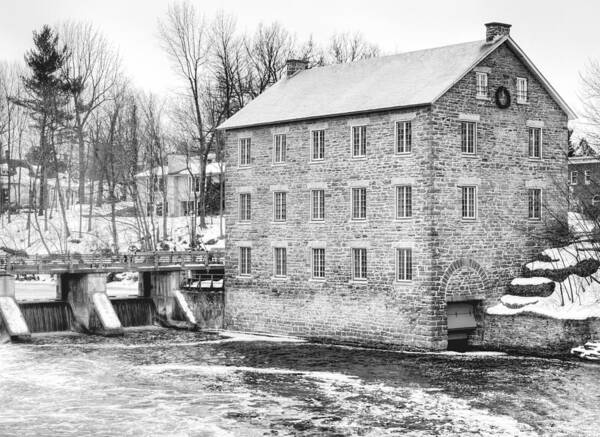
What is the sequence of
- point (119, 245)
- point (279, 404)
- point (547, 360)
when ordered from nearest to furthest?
point (279, 404)
point (547, 360)
point (119, 245)

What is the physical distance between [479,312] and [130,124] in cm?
3915

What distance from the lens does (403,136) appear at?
128 ft

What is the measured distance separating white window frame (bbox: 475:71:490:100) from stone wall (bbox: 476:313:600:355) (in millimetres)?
8448

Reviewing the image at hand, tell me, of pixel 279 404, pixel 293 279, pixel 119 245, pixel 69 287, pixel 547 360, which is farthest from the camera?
pixel 119 245

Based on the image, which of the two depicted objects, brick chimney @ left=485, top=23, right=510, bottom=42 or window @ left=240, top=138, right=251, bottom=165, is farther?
window @ left=240, top=138, right=251, bottom=165

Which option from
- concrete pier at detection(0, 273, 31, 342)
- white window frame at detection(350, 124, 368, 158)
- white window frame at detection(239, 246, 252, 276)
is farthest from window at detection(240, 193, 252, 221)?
concrete pier at detection(0, 273, 31, 342)

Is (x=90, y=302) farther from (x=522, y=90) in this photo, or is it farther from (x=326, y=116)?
(x=522, y=90)

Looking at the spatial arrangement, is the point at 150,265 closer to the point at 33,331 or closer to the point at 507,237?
the point at 33,331

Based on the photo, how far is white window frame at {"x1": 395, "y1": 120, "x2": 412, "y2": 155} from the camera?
38.8 metres

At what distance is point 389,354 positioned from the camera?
A: 3791 centimetres

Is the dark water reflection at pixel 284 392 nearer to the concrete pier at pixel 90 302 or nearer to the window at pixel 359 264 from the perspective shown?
the window at pixel 359 264

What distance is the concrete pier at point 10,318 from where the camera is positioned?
1658 inches

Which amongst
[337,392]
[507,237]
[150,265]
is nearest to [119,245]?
[150,265]

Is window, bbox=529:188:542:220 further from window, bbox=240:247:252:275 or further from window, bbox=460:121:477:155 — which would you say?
window, bbox=240:247:252:275
